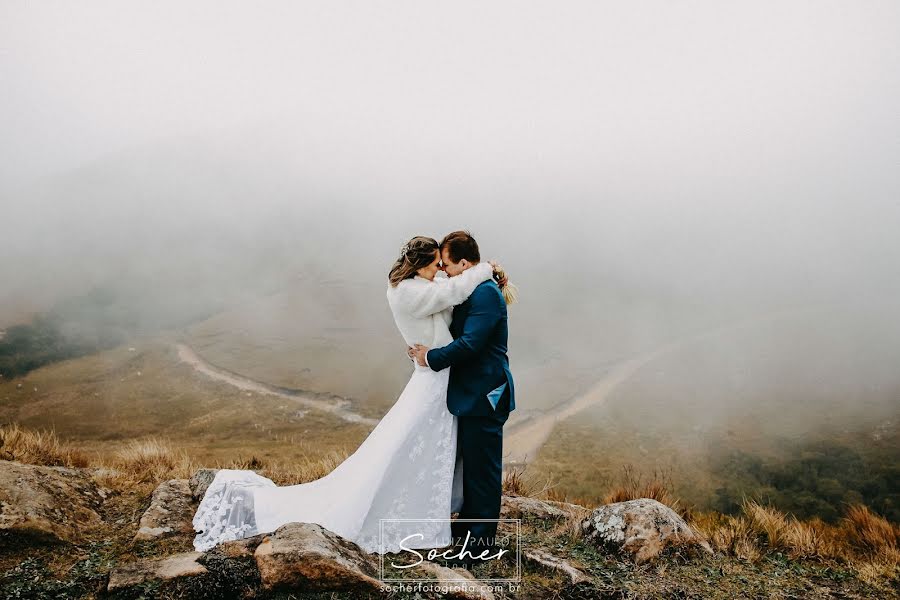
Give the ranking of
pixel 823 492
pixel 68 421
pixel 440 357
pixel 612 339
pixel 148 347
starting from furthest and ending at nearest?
pixel 612 339 < pixel 148 347 < pixel 68 421 < pixel 823 492 < pixel 440 357

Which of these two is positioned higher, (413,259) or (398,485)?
(413,259)

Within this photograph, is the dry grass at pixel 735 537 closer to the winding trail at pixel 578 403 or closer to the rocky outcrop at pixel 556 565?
the rocky outcrop at pixel 556 565

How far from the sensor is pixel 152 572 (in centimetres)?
385

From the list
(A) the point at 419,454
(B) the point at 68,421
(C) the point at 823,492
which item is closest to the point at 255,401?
(B) the point at 68,421

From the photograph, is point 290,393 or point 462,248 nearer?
point 462,248

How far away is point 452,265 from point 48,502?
4.73 metres

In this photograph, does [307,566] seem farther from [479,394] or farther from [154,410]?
[154,410]

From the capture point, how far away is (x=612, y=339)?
7238cm

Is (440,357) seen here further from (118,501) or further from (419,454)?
(118,501)

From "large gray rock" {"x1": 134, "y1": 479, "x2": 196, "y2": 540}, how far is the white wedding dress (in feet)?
1.38

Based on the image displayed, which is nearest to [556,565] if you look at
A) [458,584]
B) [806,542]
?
[458,584]

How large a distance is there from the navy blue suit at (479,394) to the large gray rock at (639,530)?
1404mm

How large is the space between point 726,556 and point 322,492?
4544 mm

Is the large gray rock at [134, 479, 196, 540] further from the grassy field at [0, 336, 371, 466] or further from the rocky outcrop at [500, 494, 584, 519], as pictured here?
the grassy field at [0, 336, 371, 466]
